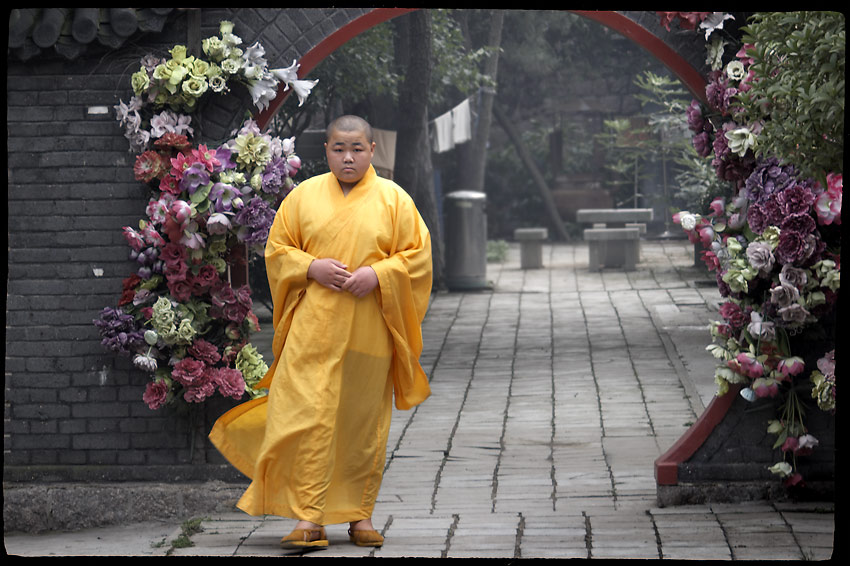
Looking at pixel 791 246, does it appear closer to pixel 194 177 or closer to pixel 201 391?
pixel 194 177

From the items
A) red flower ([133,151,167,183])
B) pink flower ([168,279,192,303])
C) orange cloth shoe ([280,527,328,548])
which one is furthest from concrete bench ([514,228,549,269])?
orange cloth shoe ([280,527,328,548])

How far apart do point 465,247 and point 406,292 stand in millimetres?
9880

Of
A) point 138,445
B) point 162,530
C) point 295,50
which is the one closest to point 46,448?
point 138,445

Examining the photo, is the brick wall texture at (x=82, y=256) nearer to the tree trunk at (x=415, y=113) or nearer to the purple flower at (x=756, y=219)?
the purple flower at (x=756, y=219)

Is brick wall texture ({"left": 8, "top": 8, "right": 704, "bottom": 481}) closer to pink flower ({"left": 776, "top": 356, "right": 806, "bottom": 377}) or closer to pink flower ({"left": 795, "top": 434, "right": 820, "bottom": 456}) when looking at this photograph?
pink flower ({"left": 776, "top": 356, "right": 806, "bottom": 377})

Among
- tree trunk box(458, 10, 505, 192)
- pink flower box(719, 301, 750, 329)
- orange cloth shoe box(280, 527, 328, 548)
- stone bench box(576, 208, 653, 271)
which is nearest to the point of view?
orange cloth shoe box(280, 527, 328, 548)

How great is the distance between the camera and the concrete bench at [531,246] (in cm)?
1681

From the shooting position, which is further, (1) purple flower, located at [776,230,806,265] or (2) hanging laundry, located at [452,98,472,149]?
(2) hanging laundry, located at [452,98,472,149]

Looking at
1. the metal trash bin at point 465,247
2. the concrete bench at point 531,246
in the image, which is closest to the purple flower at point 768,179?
the metal trash bin at point 465,247

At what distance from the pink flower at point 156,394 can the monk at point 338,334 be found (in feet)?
4.21

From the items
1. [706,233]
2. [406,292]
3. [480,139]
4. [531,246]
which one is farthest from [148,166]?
[480,139]

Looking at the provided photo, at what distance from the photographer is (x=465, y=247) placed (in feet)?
49.4

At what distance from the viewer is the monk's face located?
5145 millimetres

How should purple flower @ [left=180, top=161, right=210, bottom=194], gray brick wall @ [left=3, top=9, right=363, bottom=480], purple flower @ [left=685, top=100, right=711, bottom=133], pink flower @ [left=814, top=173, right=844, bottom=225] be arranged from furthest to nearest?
gray brick wall @ [left=3, top=9, right=363, bottom=480], purple flower @ [left=180, top=161, right=210, bottom=194], purple flower @ [left=685, top=100, right=711, bottom=133], pink flower @ [left=814, top=173, right=844, bottom=225]
